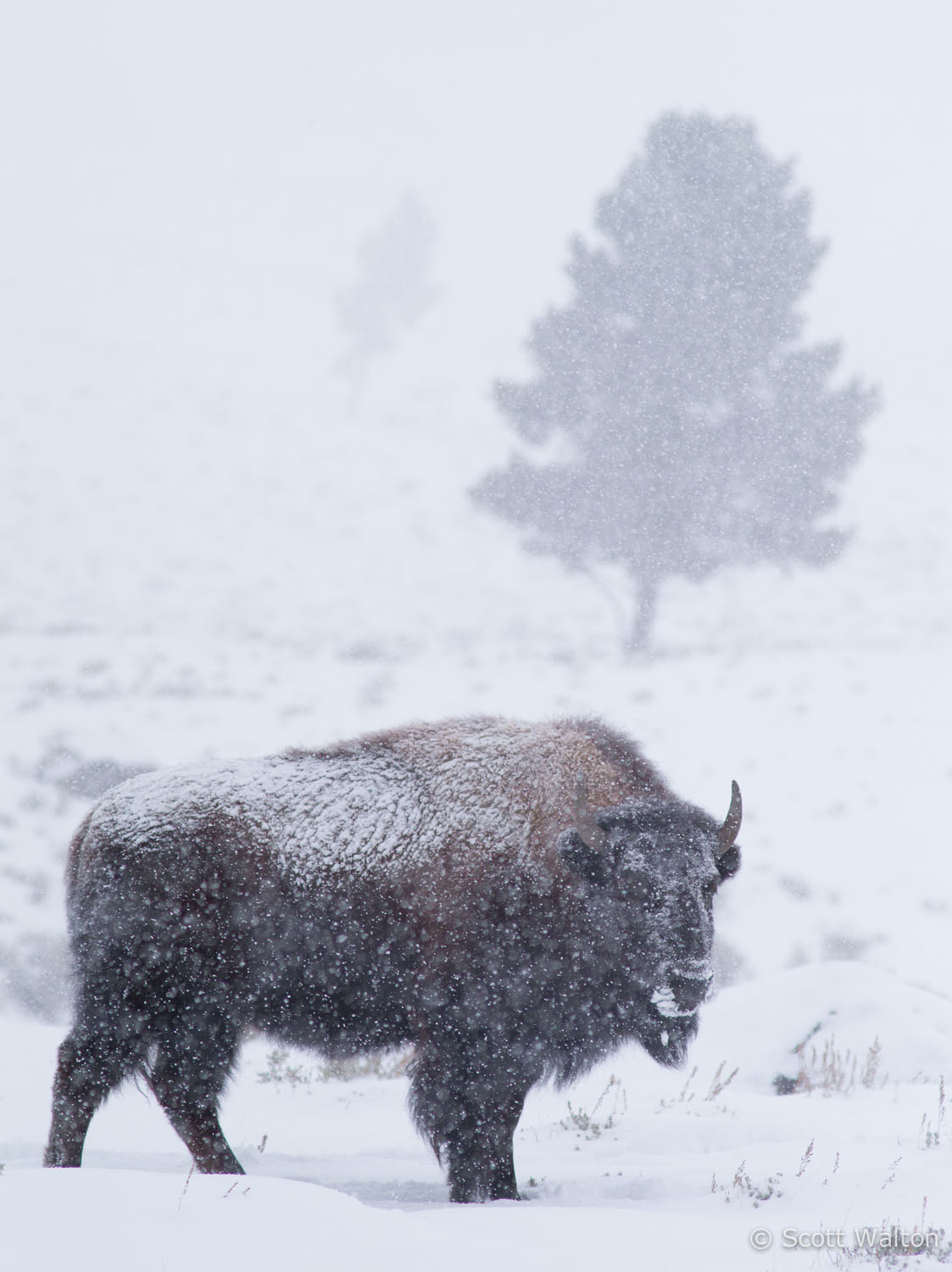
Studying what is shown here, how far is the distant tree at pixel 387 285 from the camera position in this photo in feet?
159

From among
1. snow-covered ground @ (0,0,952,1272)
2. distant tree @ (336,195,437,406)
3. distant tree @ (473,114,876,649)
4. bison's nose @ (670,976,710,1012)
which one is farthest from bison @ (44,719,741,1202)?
distant tree @ (336,195,437,406)

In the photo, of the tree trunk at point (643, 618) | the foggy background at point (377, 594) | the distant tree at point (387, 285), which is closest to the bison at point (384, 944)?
the foggy background at point (377, 594)

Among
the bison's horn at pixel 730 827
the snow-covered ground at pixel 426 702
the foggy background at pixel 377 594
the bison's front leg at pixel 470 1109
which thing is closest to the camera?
the snow-covered ground at pixel 426 702

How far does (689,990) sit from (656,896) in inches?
15.4

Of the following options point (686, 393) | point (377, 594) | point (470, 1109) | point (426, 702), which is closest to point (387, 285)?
point (377, 594)

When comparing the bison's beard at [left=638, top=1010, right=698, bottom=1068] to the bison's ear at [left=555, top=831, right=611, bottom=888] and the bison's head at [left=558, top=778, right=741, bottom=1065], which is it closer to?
the bison's head at [left=558, top=778, right=741, bottom=1065]

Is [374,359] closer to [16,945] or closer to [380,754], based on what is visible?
[16,945]

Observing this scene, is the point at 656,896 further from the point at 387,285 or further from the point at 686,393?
the point at 387,285

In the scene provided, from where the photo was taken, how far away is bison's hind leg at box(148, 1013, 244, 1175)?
4.51m

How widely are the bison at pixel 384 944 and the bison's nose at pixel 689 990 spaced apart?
113mm

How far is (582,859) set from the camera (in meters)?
4.46

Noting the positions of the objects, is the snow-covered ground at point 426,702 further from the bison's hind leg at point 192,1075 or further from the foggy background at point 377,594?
the bison's hind leg at point 192,1075

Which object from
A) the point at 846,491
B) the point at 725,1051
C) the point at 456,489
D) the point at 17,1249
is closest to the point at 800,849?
the point at 725,1051

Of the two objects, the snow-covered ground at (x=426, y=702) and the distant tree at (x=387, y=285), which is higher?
the distant tree at (x=387, y=285)
